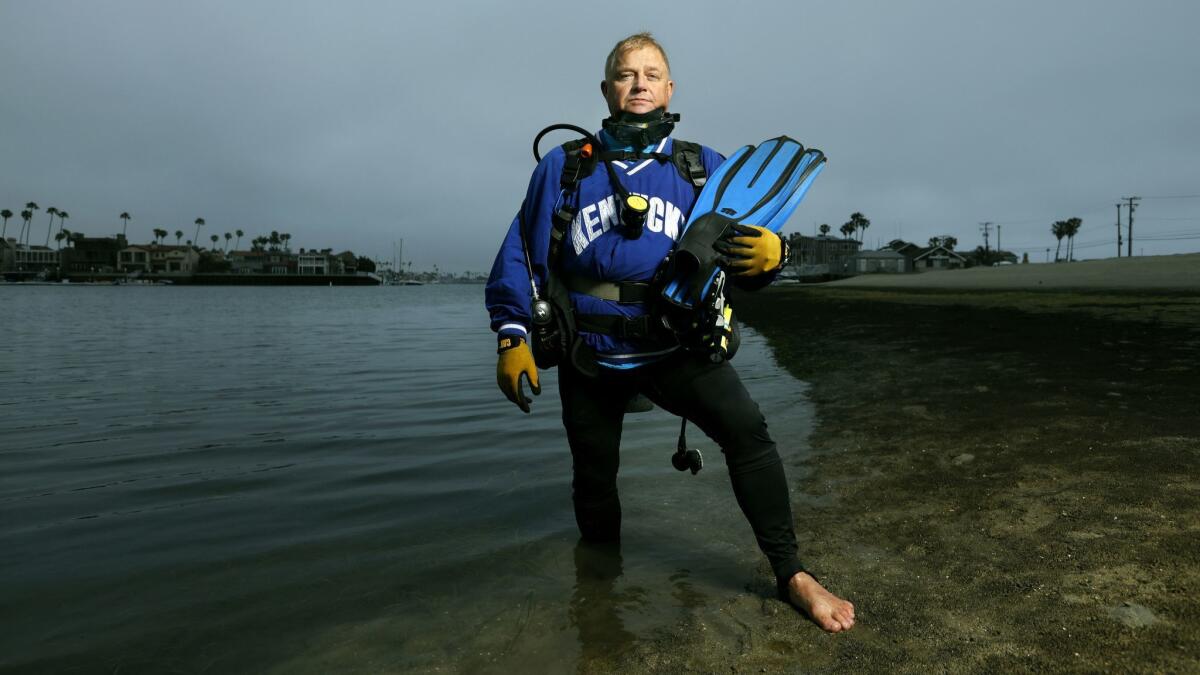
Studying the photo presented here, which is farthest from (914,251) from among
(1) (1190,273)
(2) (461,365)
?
(2) (461,365)

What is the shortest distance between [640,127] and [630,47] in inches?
17.1

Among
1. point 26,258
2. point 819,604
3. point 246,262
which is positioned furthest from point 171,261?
point 819,604

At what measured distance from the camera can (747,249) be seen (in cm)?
286

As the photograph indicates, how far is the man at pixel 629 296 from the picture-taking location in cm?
280

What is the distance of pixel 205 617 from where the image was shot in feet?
9.61

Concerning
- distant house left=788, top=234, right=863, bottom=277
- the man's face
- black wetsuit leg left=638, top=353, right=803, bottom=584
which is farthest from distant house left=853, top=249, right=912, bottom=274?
black wetsuit leg left=638, top=353, right=803, bottom=584

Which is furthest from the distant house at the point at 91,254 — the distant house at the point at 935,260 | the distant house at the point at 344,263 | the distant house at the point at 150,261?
the distant house at the point at 935,260

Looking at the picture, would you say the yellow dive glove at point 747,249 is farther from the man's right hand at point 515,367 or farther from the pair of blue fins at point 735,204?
the man's right hand at point 515,367

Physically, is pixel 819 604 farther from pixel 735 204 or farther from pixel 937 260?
pixel 937 260

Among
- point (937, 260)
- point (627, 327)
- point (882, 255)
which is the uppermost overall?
point (882, 255)

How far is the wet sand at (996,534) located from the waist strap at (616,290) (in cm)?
135

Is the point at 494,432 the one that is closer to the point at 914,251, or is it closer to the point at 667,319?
the point at 667,319

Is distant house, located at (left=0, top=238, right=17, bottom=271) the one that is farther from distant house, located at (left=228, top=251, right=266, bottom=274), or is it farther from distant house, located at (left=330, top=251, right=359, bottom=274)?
distant house, located at (left=330, top=251, right=359, bottom=274)

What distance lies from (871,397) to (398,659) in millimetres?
6102
